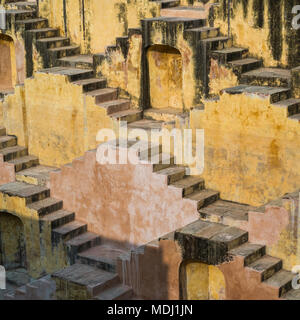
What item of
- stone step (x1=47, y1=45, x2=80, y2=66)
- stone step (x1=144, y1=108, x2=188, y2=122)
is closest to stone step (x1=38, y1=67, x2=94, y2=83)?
stone step (x1=47, y1=45, x2=80, y2=66)

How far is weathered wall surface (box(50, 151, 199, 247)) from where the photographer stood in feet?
56.0

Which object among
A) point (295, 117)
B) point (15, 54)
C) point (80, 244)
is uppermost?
point (15, 54)

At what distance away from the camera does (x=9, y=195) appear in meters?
19.3

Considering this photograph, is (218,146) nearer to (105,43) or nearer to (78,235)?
(78,235)

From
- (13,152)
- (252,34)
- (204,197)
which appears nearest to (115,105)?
(13,152)

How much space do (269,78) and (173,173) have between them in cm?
251

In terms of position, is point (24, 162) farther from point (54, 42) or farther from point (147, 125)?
point (147, 125)

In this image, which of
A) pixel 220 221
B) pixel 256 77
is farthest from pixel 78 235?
pixel 256 77

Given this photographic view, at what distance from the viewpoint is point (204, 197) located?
16.9 m

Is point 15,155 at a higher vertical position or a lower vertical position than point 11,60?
lower

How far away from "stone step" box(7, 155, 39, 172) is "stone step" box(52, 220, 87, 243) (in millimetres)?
2173

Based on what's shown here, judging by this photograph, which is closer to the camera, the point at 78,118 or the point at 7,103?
the point at 78,118

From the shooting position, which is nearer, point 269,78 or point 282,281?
point 282,281
